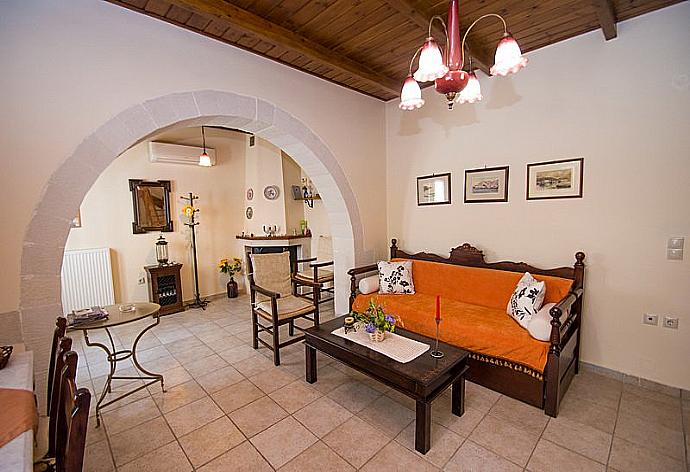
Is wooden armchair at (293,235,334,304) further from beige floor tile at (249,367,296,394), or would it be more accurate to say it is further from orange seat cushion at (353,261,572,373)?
beige floor tile at (249,367,296,394)

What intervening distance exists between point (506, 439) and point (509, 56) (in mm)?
2278

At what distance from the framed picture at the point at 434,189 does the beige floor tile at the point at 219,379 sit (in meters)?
2.81

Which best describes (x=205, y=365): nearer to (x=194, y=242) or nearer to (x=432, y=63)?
(x=194, y=242)

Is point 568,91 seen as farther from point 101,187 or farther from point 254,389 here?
point 101,187

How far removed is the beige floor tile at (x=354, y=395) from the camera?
2414mm

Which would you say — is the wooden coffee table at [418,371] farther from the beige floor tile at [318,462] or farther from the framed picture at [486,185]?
the framed picture at [486,185]

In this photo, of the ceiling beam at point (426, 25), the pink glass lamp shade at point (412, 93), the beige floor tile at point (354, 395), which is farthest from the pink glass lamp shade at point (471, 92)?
the beige floor tile at point (354, 395)

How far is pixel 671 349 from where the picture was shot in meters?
2.48

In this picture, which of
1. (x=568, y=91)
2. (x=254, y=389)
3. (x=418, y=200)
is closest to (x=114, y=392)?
(x=254, y=389)

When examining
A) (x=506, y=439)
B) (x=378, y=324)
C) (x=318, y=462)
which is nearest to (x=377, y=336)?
(x=378, y=324)

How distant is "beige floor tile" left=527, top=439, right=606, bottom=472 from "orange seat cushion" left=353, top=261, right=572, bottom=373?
1.63ft

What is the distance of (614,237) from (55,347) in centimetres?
401

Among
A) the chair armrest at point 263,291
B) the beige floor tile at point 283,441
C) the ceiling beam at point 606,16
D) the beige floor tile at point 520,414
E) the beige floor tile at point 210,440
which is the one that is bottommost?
the beige floor tile at point 520,414

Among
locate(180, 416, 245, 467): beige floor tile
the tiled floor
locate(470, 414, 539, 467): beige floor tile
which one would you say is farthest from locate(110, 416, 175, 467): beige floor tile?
locate(470, 414, 539, 467): beige floor tile
